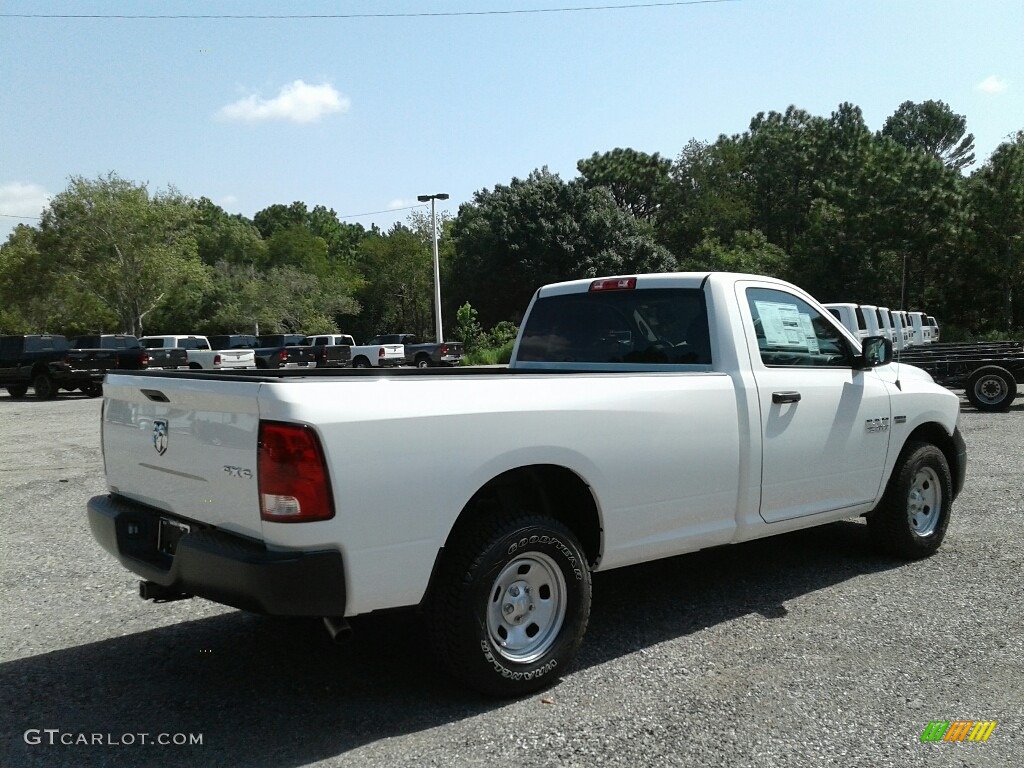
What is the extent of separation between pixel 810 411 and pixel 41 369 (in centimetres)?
2518

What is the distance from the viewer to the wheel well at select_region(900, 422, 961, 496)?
6.13 m

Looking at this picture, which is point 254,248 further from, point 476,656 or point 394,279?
point 476,656

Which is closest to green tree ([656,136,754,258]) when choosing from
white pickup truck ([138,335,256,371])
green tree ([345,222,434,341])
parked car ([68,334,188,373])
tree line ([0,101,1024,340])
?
tree line ([0,101,1024,340])

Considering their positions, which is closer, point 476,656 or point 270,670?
point 476,656

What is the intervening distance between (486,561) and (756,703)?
1312 mm

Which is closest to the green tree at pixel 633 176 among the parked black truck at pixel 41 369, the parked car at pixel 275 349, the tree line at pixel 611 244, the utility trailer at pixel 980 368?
the tree line at pixel 611 244

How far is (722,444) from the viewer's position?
460cm

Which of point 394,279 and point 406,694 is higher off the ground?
point 394,279

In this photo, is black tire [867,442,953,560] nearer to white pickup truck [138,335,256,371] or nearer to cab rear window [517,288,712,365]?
cab rear window [517,288,712,365]

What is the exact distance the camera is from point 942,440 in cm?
629

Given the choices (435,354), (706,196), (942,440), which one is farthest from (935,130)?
(942,440)

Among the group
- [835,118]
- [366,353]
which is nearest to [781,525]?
[366,353]

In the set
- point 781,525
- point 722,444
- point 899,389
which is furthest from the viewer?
point 899,389

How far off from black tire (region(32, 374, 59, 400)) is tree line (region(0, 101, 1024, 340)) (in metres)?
17.8
